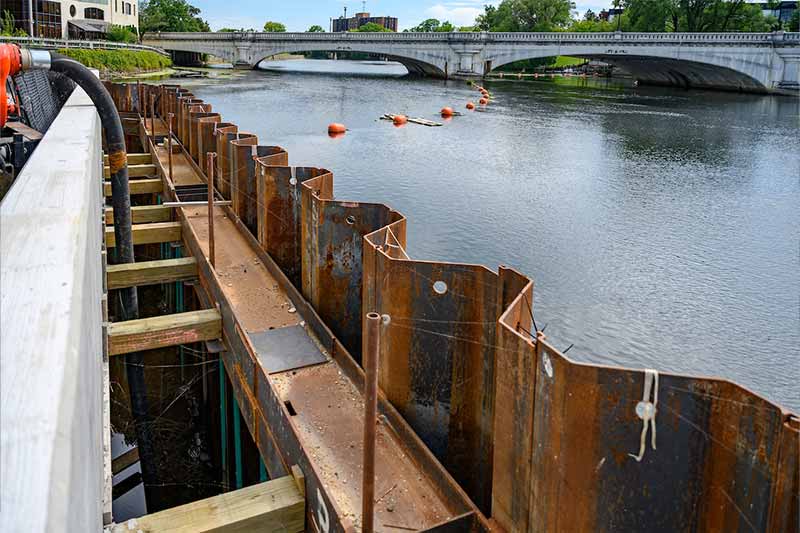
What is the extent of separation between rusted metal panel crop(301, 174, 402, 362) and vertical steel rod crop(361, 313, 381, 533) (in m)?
3.06

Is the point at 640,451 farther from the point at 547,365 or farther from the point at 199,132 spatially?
the point at 199,132

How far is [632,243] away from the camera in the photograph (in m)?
18.3

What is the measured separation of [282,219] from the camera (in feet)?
31.1

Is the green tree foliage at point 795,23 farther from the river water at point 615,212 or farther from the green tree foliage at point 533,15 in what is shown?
the river water at point 615,212

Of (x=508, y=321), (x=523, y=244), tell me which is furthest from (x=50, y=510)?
(x=523, y=244)

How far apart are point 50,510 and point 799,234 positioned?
2088 cm

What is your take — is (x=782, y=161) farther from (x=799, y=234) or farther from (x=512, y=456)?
(x=512, y=456)

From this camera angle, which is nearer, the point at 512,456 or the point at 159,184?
the point at 512,456

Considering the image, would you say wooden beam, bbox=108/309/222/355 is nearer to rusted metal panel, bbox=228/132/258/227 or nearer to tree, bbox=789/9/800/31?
rusted metal panel, bbox=228/132/258/227

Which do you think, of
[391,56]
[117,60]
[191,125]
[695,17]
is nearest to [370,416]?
[191,125]

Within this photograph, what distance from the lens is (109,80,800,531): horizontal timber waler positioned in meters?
3.46

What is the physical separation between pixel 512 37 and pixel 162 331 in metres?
81.9

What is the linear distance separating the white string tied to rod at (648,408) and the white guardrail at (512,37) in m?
80.0

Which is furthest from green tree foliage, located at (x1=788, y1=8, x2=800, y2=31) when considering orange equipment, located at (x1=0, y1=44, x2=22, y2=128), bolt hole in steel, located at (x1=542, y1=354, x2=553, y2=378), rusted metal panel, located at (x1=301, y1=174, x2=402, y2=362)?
bolt hole in steel, located at (x1=542, y1=354, x2=553, y2=378)
